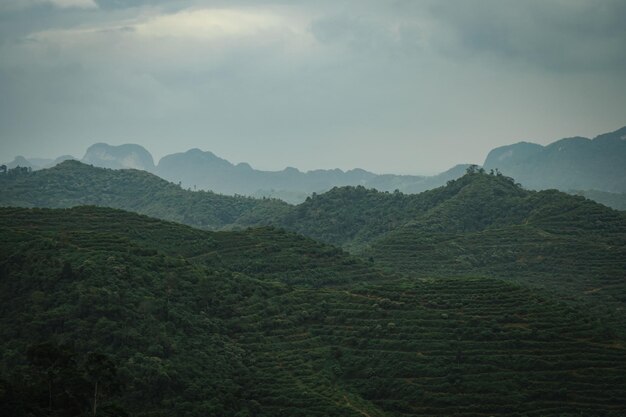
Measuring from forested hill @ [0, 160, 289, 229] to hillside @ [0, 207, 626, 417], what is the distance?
9465 cm

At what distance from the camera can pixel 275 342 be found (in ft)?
191

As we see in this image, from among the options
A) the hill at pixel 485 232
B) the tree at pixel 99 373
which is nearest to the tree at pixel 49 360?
the tree at pixel 99 373

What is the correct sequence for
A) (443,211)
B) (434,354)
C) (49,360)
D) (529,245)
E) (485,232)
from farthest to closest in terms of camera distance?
(443,211)
(485,232)
(529,245)
(434,354)
(49,360)

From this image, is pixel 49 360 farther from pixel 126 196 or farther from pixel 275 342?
pixel 126 196

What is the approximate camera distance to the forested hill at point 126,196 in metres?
163

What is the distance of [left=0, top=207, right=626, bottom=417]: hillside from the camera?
4794 centimetres

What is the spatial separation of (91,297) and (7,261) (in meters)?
9.35

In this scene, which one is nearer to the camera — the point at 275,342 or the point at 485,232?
the point at 275,342

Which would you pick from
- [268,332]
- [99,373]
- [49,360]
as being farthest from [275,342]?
[49,360]

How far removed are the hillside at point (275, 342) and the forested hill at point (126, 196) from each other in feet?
311

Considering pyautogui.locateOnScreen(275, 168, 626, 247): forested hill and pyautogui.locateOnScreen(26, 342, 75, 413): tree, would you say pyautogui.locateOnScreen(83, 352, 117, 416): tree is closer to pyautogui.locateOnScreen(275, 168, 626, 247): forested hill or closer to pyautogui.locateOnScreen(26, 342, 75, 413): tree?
pyautogui.locateOnScreen(26, 342, 75, 413): tree

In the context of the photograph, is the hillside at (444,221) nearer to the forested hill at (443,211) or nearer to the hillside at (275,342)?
the forested hill at (443,211)

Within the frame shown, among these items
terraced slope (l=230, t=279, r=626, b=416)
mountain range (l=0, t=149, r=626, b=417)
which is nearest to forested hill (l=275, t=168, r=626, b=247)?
mountain range (l=0, t=149, r=626, b=417)

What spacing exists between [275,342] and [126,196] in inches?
5108
